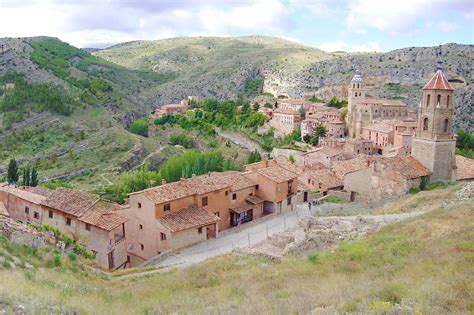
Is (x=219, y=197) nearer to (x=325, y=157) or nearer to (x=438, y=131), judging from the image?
(x=438, y=131)

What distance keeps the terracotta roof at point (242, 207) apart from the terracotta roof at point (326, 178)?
372 inches

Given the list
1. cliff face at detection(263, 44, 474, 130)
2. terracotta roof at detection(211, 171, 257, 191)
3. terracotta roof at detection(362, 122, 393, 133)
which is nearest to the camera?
terracotta roof at detection(211, 171, 257, 191)

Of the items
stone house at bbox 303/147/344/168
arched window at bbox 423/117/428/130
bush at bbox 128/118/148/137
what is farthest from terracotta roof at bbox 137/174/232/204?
bush at bbox 128/118/148/137

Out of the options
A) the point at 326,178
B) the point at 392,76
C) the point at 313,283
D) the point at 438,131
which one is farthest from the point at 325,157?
the point at 392,76

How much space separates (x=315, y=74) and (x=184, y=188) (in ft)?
300

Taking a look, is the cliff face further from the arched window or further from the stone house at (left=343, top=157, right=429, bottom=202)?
the stone house at (left=343, top=157, right=429, bottom=202)

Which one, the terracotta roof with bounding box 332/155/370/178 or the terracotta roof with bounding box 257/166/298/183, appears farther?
the terracotta roof with bounding box 332/155/370/178

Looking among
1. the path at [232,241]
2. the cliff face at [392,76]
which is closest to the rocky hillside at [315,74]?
the cliff face at [392,76]

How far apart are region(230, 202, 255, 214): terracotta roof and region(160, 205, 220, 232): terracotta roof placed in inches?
114

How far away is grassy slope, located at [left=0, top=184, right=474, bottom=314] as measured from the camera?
9.32m

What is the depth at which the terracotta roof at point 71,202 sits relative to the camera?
74.7 ft

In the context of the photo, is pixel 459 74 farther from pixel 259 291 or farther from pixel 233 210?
pixel 259 291

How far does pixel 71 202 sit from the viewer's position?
23359 millimetres

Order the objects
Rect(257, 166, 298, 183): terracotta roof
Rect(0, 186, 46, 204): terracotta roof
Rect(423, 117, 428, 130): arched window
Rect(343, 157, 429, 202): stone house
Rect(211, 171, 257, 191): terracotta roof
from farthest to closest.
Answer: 1. Rect(423, 117, 428, 130): arched window
2. Rect(343, 157, 429, 202): stone house
3. Rect(257, 166, 298, 183): terracotta roof
4. Rect(211, 171, 257, 191): terracotta roof
5. Rect(0, 186, 46, 204): terracotta roof
